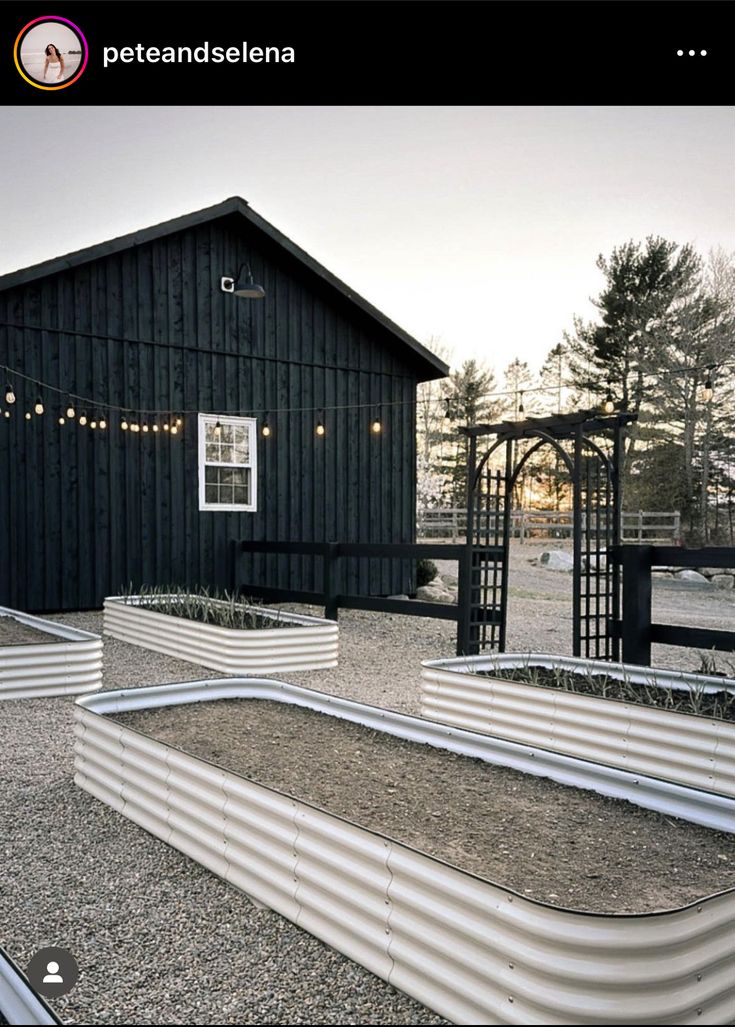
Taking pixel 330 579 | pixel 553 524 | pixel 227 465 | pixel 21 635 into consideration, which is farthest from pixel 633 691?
pixel 553 524

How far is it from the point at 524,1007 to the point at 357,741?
205cm

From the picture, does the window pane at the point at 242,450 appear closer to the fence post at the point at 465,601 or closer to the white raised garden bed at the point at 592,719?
the fence post at the point at 465,601

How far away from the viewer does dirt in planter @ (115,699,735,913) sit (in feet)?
8.11

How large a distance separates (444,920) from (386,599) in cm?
665

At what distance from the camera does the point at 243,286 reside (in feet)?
32.4

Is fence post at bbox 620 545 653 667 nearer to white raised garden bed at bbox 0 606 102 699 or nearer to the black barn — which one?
white raised garden bed at bbox 0 606 102 699

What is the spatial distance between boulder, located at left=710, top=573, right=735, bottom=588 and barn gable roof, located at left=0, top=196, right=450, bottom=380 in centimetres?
802

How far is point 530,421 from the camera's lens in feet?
24.0

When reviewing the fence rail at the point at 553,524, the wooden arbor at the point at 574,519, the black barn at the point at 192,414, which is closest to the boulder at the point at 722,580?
the fence rail at the point at 553,524

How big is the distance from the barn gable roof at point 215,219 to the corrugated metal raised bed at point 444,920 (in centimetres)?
760

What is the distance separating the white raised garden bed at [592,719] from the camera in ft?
12.5

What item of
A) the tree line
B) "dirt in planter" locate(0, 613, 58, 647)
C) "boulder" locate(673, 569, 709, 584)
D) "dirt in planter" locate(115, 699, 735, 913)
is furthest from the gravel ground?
the tree line

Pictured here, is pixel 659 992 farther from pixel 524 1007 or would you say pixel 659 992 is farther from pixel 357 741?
pixel 357 741

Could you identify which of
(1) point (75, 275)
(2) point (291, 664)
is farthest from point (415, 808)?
(1) point (75, 275)
